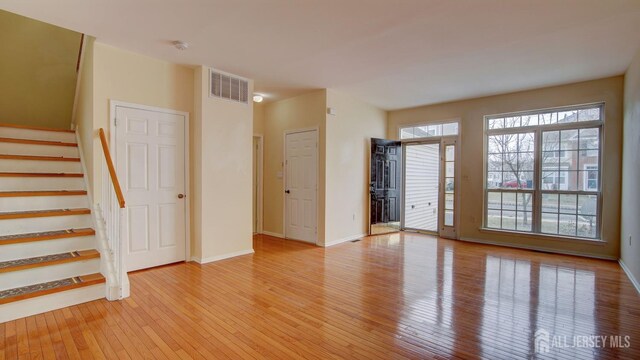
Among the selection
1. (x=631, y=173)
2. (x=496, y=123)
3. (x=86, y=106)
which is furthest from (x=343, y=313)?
(x=496, y=123)

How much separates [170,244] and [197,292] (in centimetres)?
125

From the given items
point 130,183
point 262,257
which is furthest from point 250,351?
point 130,183

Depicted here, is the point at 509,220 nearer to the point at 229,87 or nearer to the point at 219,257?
the point at 219,257

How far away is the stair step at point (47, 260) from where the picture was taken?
2.68 metres

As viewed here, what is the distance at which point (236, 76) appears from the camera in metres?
4.56

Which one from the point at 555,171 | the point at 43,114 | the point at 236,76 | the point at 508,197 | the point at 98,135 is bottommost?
the point at 508,197

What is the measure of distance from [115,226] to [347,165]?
385 cm

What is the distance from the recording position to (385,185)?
640 centimetres

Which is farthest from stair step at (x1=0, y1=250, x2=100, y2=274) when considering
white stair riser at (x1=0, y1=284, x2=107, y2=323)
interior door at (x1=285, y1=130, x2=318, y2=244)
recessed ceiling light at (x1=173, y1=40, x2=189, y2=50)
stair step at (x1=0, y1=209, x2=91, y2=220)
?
interior door at (x1=285, y1=130, x2=318, y2=244)

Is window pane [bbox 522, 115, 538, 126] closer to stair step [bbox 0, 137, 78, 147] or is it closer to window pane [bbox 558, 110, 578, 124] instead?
window pane [bbox 558, 110, 578, 124]

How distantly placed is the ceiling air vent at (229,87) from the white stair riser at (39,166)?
2.04 m

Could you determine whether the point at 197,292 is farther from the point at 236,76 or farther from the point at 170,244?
the point at 236,76

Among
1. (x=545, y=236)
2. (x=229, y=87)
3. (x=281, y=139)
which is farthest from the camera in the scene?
(x=281, y=139)

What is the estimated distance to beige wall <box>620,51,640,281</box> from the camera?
3498 millimetres
